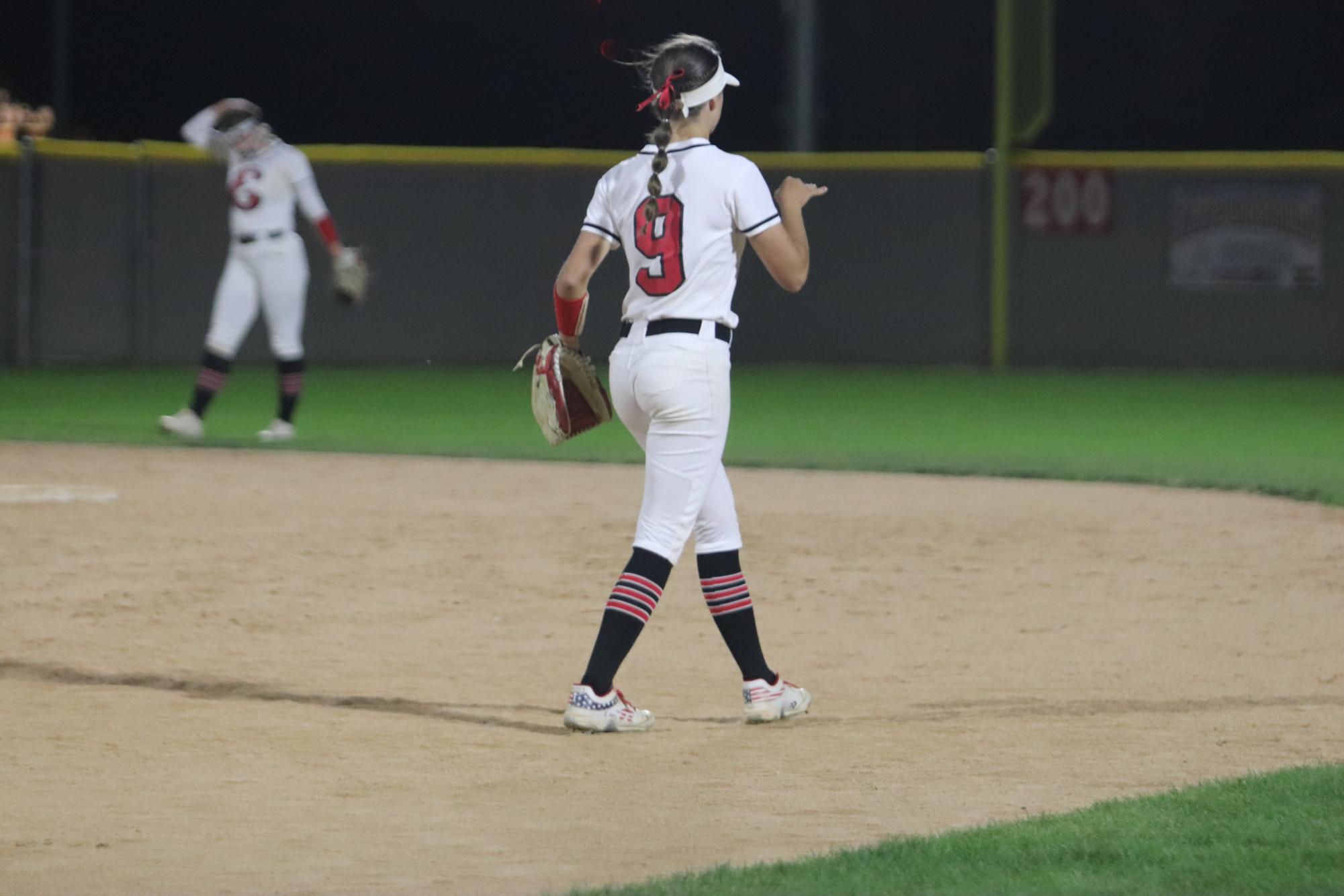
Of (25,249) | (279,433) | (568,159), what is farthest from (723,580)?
(568,159)

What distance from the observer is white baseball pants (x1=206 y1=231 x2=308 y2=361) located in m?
12.6

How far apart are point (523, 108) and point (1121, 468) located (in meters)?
32.9

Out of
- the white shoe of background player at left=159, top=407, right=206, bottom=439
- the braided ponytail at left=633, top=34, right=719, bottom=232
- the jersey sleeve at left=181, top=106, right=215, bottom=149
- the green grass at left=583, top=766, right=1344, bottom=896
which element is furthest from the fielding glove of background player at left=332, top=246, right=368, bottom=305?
the green grass at left=583, top=766, right=1344, bottom=896

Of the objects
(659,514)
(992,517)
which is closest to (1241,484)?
(992,517)

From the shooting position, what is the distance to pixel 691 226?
17.3ft

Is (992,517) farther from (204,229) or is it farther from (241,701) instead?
(204,229)

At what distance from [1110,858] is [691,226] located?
1995mm

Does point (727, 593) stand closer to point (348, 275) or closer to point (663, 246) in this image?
point (663, 246)

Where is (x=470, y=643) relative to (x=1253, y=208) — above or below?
below

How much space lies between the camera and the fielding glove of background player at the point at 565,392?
5605mm

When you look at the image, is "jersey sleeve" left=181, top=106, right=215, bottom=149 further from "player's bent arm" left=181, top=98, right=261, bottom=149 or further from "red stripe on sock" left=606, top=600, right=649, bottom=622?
"red stripe on sock" left=606, top=600, right=649, bottom=622

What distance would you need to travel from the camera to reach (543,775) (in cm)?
494

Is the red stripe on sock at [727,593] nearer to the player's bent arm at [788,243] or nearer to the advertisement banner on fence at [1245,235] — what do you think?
the player's bent arm at [788,243]

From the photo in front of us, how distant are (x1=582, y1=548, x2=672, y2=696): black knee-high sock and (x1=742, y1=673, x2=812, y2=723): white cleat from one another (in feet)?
1.23
